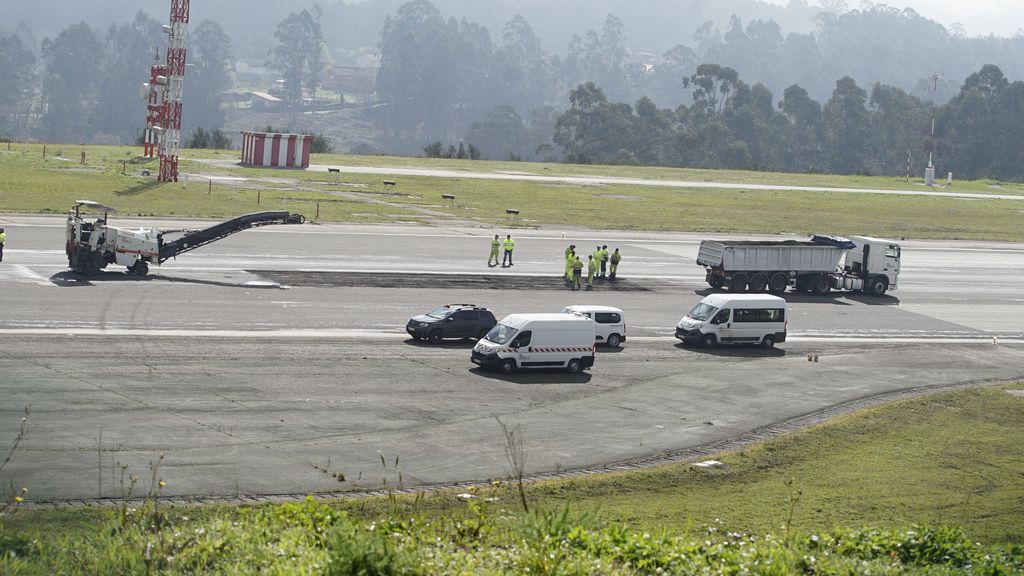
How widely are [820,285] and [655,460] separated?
1350 inches

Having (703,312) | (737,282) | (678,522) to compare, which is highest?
(737,282)

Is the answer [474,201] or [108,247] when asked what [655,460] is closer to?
[108,247]

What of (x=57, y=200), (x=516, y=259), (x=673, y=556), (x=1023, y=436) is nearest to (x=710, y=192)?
(x=516, y=259)

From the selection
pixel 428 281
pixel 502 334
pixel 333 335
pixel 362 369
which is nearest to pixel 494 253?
pixel 428 281

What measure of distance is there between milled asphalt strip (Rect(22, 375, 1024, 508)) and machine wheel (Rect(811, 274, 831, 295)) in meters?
18.5

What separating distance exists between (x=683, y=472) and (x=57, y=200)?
61521mm

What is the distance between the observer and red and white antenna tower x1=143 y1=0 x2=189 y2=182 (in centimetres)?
9019

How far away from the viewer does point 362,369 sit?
35.9 meters

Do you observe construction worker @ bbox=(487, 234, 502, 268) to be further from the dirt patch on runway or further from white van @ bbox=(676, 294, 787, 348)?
white van @ bbox=(676, 294, 787, 348)

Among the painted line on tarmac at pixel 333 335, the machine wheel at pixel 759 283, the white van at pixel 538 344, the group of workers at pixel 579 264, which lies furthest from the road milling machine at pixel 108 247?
the machine wheel at pixel 759 283

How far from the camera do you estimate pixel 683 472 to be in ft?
86.4

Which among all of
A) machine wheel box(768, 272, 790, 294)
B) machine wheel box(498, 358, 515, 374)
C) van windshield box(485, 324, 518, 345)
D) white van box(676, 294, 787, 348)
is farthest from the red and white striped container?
machine wheel box(498, 358, 515, 374)

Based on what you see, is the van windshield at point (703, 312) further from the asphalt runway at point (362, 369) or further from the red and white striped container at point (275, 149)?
the red and white striped container at point (275, 149)

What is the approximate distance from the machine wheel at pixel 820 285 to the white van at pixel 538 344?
24568 millimetres
